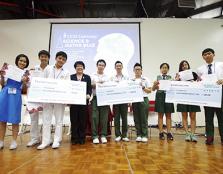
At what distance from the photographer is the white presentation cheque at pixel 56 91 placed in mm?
3217

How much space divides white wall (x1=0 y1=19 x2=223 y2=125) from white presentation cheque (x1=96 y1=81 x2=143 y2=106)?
300 centimetres

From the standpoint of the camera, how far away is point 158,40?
6.78 m

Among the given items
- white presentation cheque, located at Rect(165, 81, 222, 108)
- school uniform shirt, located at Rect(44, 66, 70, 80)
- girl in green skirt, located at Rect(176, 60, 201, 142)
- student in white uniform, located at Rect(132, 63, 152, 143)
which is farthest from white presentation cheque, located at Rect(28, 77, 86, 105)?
girl in green skirt, located at Rect(176, 60, 201, 142)

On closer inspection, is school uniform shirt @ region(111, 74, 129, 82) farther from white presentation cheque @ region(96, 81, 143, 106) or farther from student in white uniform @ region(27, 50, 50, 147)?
student in white uniform @ region(27, 50, 50, 147)

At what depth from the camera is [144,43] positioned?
22.1ft

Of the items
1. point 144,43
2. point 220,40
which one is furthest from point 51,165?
point 220,40

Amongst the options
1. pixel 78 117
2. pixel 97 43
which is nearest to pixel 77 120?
pixel 78 117

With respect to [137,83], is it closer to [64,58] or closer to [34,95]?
[64,58]

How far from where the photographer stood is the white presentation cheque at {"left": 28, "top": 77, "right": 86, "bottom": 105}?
322 centimetres

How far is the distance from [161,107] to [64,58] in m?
1.78

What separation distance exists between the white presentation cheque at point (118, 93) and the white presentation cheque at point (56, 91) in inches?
13.5

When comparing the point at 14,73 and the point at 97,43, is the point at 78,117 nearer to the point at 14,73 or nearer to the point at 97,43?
the point at 14,73

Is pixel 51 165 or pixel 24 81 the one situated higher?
pixel 24 81

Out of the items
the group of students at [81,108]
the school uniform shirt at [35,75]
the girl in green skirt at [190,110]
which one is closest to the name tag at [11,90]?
the group of students at [81,108]
